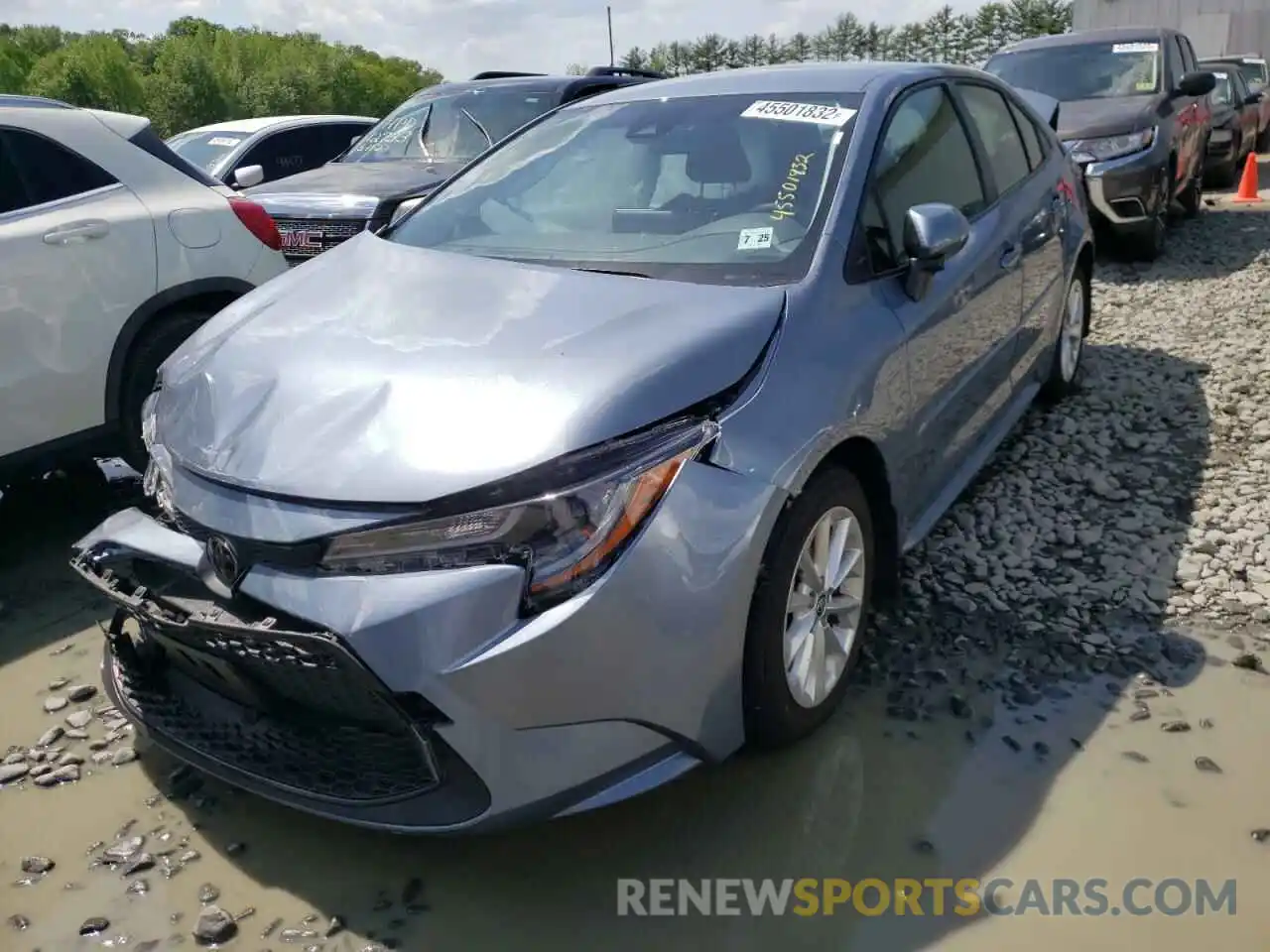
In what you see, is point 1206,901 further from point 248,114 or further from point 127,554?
point 248,114

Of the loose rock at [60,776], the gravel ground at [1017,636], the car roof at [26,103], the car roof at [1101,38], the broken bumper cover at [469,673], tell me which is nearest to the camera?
the broken bumper cover at [469,673]

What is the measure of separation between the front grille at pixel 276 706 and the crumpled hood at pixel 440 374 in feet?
0.97

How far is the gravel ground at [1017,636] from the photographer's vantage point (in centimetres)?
238

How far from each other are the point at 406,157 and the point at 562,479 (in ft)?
21.2

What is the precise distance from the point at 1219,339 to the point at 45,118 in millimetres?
5974

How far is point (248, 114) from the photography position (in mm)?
39156

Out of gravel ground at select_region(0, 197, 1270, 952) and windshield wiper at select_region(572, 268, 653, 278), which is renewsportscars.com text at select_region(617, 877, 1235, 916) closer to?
gravel ground at select_region(0, 197, 1270, 952)

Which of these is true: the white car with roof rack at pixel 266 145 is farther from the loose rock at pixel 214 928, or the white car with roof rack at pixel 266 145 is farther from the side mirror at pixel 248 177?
the loose rock at pixel 214 928

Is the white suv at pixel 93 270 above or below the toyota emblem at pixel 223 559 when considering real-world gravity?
above

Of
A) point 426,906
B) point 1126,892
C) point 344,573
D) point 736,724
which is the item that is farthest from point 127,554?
point 1126,892

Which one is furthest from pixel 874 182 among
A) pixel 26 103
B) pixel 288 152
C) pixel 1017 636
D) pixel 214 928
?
pixel 288 152

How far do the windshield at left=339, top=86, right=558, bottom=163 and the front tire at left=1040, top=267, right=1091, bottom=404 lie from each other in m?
4.15

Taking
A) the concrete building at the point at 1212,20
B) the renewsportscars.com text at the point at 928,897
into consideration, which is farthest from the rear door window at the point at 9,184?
the concrete building at the point at 1212,20

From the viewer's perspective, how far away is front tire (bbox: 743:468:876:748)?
2.35 m
